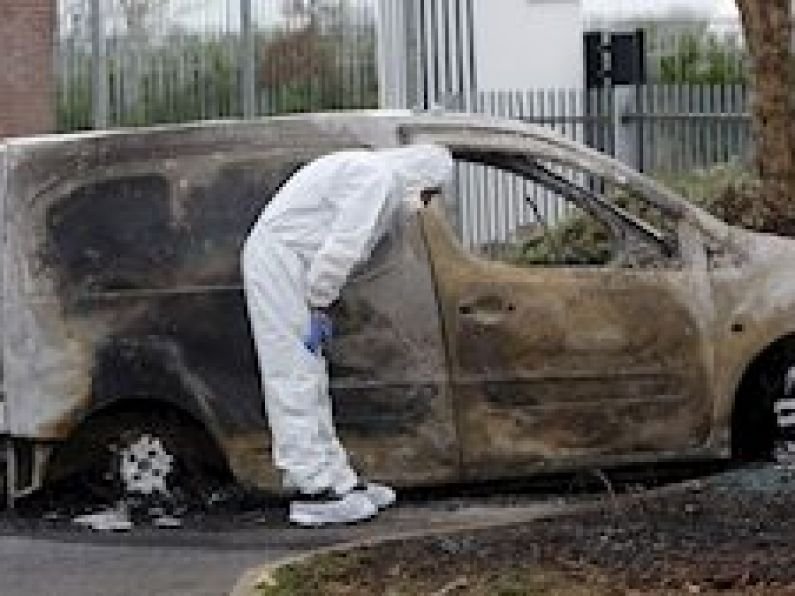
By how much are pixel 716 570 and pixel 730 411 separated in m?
3.02

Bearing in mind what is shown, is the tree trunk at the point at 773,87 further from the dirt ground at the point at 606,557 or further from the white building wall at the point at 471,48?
the white building wall at the point at 471,48

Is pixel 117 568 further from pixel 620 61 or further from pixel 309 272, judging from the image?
pixel 620 61

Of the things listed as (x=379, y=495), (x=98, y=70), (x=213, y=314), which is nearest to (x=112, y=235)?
(x=213, y=314)

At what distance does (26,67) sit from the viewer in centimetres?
2364

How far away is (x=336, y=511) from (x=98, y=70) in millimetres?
13716

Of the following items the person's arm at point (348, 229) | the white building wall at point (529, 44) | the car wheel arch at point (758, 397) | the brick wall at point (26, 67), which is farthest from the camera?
the white building wall at point (529, 44)

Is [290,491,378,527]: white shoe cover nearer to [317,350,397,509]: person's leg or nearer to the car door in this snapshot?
[317,350,397,509]: person's leg

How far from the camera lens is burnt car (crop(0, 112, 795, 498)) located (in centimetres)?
983

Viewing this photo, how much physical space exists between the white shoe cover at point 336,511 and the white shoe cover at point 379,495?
0.08 metres

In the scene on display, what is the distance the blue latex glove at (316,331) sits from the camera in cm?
952

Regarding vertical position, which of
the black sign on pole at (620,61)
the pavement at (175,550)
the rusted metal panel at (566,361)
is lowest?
the pavement at (175,550)

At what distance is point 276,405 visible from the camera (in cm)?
962

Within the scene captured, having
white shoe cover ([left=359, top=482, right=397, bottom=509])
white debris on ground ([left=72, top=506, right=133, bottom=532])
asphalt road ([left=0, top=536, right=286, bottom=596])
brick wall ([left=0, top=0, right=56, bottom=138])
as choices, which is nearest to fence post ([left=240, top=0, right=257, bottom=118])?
brick wall ([left=0, top=0, right=56, bottom=138])

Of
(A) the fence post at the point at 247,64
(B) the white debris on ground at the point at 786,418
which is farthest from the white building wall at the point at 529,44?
(B) the white debris on ground at the point at 786,418
